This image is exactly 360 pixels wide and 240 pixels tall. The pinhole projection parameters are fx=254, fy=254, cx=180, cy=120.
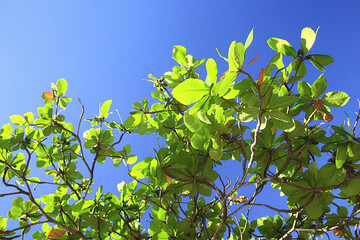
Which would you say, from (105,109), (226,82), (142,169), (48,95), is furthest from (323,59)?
(48,95)

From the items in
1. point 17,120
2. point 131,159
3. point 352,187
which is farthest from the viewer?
point 131,159

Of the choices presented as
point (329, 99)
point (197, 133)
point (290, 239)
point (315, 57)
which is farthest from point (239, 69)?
point (290, 239)

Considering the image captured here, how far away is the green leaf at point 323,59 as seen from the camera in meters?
1.40

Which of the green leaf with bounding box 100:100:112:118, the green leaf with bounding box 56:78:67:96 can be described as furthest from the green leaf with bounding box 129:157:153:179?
the green leaf with bounding box 56:78:67:96

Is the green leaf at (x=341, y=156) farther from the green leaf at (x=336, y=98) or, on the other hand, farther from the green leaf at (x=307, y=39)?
the green leaf at (x=307, y=39)

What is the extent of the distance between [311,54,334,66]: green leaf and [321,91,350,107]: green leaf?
0.68ft

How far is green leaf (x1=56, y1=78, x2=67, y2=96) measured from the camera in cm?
216

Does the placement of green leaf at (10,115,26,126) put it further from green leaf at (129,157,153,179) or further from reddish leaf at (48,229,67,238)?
green leaf at (129,157,153,179)

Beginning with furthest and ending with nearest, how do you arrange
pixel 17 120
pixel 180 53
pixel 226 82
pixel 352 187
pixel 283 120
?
pixel 17 120
pixel 180 53
pixel 352 187
pixel 283 120
pixel 226 82

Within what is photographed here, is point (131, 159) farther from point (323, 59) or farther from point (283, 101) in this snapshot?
point (323, 59)

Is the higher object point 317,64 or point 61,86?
point 61,86

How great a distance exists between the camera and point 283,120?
1166mm

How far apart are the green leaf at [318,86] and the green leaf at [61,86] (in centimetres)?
190

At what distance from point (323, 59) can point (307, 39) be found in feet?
0.57
